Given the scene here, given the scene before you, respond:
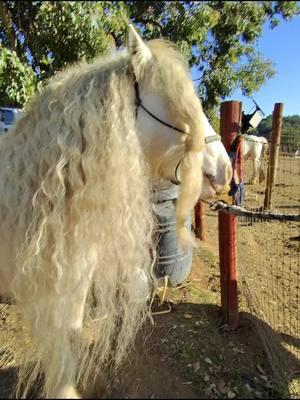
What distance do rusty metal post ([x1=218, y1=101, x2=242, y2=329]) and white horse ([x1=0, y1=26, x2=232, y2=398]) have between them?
0.95 meters

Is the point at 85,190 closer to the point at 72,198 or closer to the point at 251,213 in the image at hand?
the point at 72,198

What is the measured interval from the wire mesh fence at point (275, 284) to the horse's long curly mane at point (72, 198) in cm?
126

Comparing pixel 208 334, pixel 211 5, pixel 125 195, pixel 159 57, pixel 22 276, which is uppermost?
pixel 211 5

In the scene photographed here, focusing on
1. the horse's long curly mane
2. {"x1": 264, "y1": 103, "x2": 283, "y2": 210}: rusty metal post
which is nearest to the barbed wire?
the horse's long curly mane

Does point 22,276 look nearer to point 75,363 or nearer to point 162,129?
point 75,363

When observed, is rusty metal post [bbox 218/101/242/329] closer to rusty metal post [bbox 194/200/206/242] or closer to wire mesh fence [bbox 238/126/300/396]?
wire mesh fence [bbox 238/126/300/396]

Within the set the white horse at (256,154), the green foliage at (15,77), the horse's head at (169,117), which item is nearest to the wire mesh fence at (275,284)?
the horse's head at (169,117)

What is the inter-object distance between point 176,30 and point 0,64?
1.07 metres

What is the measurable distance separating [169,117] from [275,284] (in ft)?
9.21

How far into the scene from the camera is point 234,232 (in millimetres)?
2682

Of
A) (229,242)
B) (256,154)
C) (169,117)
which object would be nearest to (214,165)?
(169,117)

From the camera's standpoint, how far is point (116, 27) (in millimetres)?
1587

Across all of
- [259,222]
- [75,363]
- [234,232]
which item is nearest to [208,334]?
[234,232]

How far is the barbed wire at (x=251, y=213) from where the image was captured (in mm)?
1950
